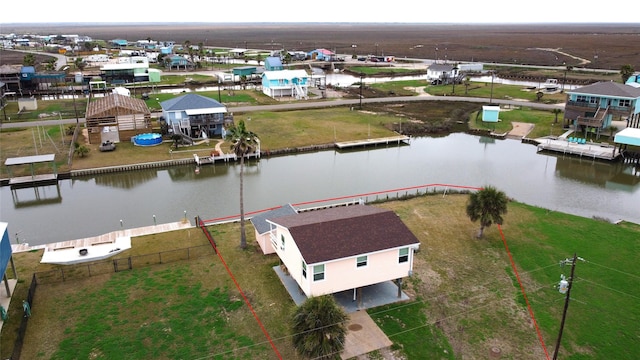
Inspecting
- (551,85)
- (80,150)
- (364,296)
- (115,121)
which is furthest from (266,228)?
(551,85)

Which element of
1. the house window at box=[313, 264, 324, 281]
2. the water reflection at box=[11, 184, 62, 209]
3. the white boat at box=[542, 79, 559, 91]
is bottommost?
the water reflection at box=[11, 184, 62, 209]

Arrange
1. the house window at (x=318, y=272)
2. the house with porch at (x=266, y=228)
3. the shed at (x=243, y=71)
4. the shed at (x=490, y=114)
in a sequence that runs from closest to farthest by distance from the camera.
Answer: the house window at (x=318, y=272) < the house with porch at (x=266, y=228) < the shed at (x=490, y=114) < the shed at (x=243, y=71)

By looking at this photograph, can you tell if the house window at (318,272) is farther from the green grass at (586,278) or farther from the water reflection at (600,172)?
the water reflection at (600,172)

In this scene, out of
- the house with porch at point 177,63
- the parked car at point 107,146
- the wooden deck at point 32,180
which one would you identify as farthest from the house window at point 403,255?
the house with porch at point 177,63

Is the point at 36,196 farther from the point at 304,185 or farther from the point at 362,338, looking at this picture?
the point at 362,338

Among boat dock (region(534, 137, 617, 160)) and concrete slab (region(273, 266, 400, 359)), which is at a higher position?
boat dock (region(534, 137, 617, 160))

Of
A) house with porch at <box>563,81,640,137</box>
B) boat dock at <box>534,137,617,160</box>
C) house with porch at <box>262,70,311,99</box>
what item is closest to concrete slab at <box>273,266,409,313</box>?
boat dock at <box>534,137,617,160</box>

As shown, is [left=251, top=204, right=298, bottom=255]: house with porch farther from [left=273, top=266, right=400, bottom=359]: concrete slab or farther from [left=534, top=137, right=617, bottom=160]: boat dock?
[left=534, top=137, right=617, bottom=160]: boat dock
